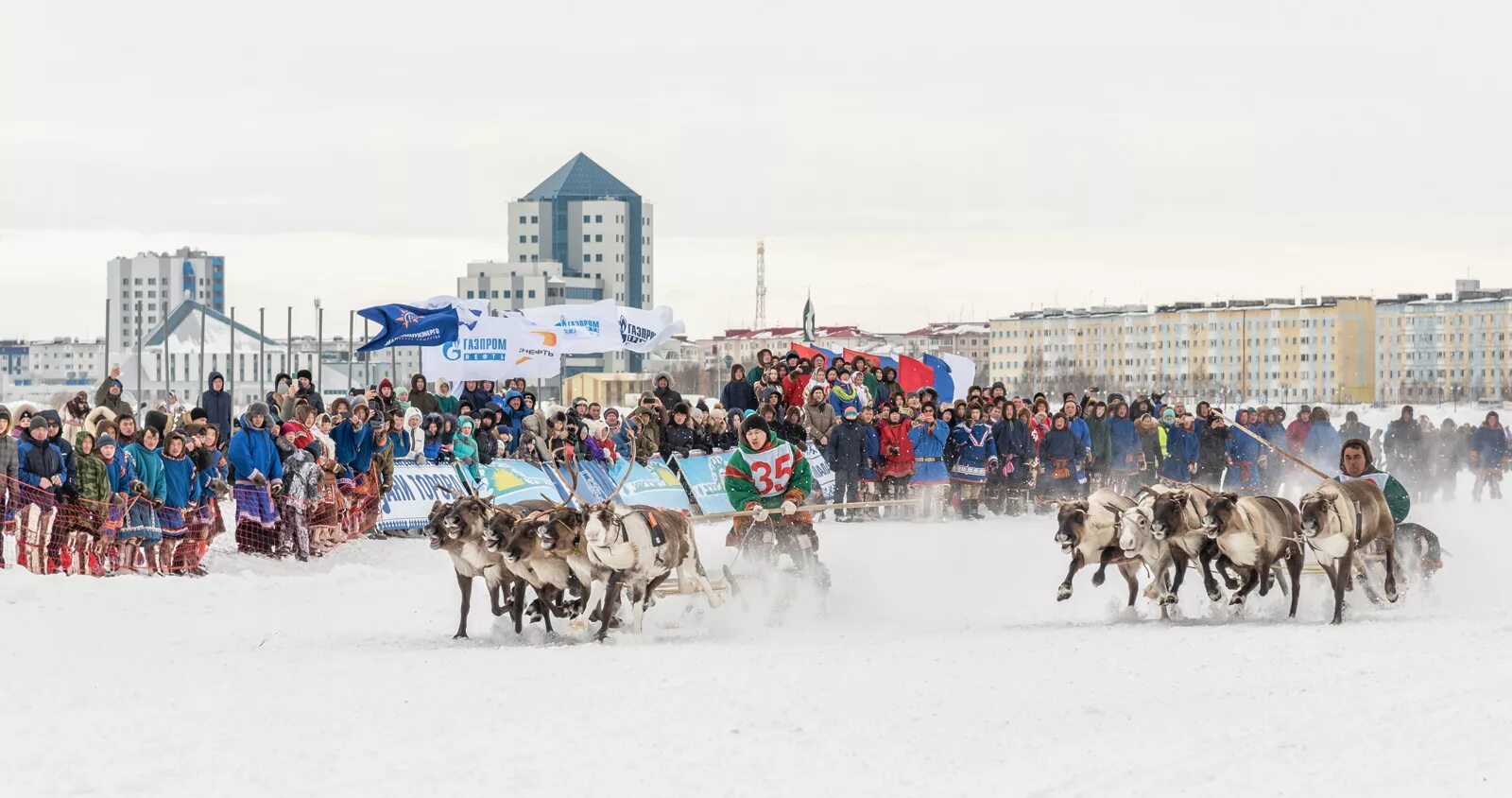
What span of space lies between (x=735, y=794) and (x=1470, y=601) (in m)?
9.10

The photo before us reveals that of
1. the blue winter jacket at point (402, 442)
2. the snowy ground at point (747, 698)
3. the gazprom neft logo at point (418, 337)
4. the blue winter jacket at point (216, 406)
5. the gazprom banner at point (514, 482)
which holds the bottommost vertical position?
the snowy ground at point (747, 698)

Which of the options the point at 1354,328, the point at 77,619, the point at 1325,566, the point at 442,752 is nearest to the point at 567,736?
the point at 442,752

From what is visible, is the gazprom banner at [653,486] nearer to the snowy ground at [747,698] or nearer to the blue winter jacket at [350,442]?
the blue winter jacket at [350,442]

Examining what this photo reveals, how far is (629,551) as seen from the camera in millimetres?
11867

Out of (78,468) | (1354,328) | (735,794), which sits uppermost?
(1354,328)

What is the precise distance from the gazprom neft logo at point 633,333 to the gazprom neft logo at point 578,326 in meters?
0.88

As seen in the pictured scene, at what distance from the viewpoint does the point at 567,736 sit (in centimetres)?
852

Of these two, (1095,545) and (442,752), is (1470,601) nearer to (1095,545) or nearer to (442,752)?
(1095,545)

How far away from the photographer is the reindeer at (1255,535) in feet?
42.4

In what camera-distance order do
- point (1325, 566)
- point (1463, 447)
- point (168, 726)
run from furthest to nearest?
point (1463, 447)
point (1325, 566)
point (168, 726)

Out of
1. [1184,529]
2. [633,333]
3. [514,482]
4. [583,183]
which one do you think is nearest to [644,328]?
[633,333]

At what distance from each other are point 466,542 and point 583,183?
516 ft

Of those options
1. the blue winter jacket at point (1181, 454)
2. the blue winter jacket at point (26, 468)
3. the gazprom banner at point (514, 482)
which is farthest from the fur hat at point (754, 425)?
the blue winter jacket at point (1181, 454)

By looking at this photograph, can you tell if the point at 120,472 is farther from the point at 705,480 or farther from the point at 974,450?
the point at 974,450
